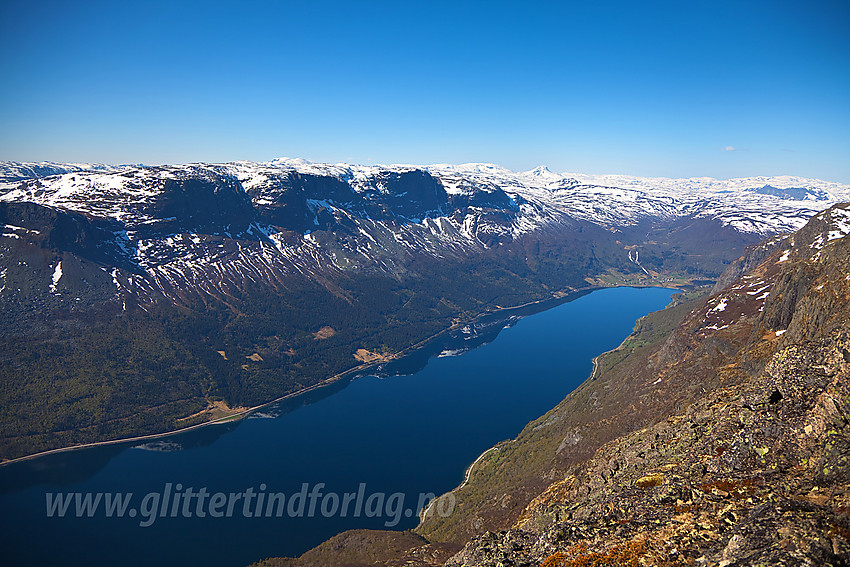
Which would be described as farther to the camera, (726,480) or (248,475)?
(248,475)

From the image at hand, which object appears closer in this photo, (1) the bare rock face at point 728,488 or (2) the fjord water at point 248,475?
(1) the bare rock face at point 728,488

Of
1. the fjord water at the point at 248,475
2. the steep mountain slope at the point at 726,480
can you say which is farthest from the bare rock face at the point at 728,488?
the fjord water at the point at 248,475

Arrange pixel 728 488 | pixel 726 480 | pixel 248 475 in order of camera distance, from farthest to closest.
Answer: pixel 248 475 < pixel 726 480 < pixel 728 488

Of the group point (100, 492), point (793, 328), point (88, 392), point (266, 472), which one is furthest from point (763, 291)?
point (88, 392)

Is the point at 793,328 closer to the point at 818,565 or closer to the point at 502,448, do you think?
the point at 818,565

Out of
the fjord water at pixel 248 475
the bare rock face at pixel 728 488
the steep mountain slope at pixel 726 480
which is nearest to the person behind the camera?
the bare rock face at pixel 728 488

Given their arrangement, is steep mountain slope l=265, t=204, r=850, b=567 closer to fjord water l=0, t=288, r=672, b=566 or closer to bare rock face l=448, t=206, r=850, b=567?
bare rock face l=448, t=206, r=850, b=567

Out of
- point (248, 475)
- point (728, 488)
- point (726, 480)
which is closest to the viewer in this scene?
point (728, 488)

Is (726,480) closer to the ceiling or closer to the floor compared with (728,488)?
closer to the floor

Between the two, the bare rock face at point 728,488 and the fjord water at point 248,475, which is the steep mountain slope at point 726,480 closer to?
the bare rock face at point 728,488

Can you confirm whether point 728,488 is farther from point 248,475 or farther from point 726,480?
point 248,475

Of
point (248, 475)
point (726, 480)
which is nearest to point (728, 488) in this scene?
point (726, 480)
